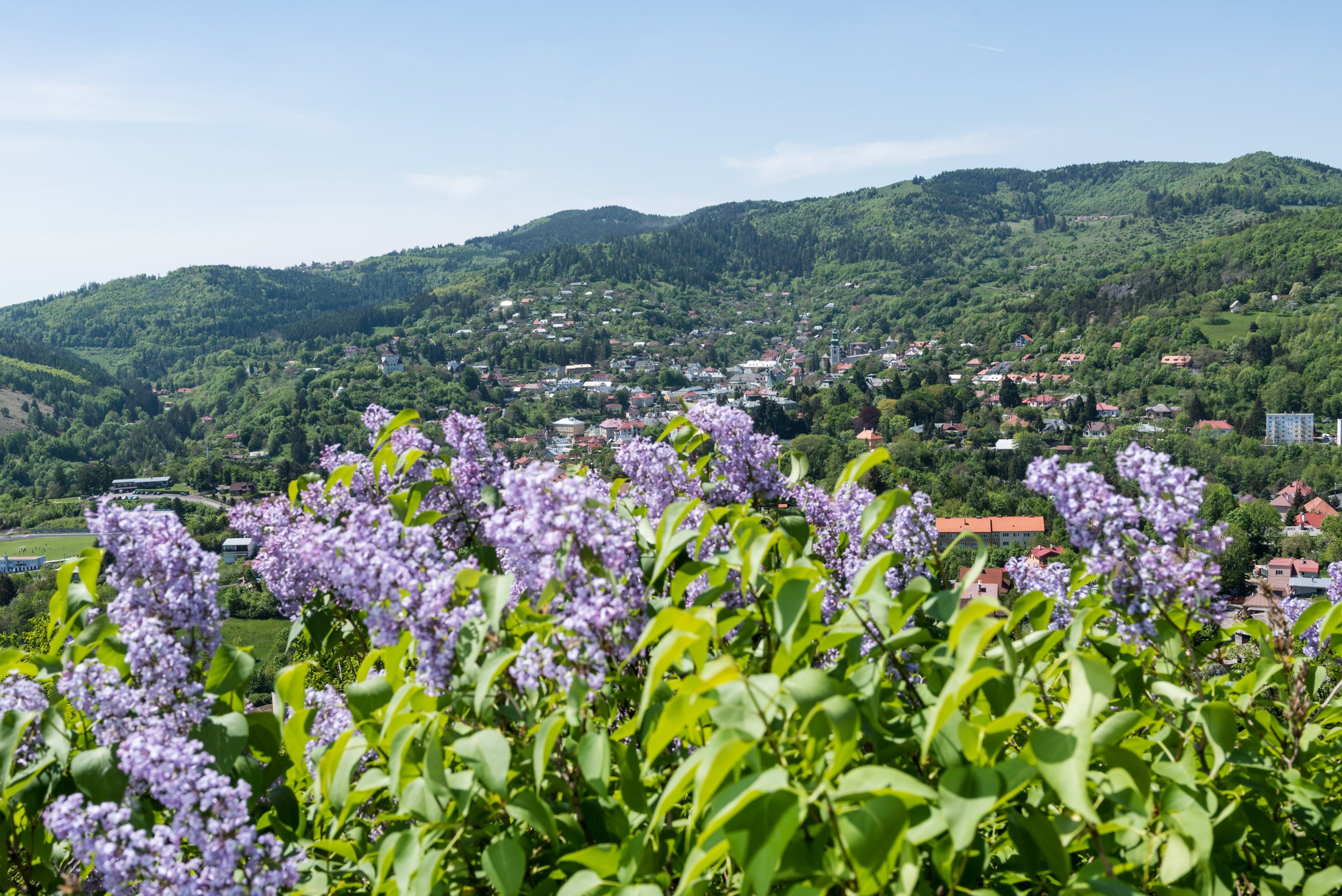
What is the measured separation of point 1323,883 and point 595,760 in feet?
5.02

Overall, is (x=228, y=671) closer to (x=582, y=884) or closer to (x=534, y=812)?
(x=534, y=812)

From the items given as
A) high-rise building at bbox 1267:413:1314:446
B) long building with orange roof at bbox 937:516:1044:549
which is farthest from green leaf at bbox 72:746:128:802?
high-rise building at bbox 1267:413:1314:446

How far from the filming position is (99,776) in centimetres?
204

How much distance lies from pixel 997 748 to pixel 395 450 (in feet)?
8.16

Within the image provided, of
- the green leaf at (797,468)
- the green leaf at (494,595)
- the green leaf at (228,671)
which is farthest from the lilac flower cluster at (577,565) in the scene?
the green leaf at (797,468)

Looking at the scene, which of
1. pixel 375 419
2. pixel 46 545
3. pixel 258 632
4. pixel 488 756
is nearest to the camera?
pixel 488 756

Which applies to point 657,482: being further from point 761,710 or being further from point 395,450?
point 761,710

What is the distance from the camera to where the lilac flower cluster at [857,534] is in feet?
10.1

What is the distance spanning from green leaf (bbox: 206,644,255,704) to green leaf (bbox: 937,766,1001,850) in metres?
1.68

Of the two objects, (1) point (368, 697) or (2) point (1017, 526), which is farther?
(2) point (1017, 526)

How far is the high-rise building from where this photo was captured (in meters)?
104

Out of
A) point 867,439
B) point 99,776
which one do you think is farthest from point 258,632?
point 99,776

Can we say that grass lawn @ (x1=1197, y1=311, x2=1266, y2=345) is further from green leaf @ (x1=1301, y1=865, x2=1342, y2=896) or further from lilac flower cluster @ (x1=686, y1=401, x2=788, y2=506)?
green leaf @ (x1=1301, y1=865, x2=1342, y2=896)

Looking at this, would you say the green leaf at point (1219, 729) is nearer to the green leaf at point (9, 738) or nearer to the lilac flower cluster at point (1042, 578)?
the lilac flower cluster at point (1042, 578)
